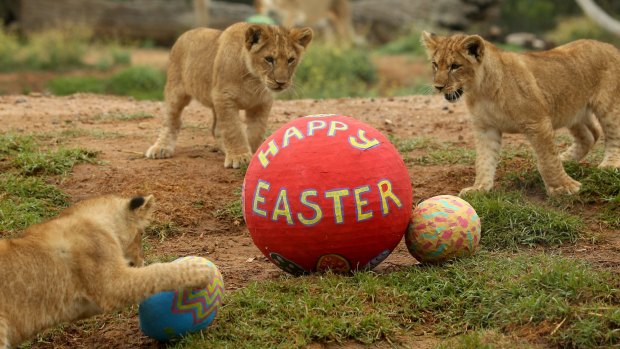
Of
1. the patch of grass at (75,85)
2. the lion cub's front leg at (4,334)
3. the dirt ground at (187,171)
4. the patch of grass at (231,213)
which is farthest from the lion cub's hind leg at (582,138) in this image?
the patch of grass at (75,85)

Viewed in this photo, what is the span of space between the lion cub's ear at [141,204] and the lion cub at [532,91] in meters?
2.81

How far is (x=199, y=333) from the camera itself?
487 centimetres

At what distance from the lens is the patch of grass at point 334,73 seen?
15453 mm

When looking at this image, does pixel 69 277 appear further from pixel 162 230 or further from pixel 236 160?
pixel 236 160

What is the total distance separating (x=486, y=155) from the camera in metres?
7.52

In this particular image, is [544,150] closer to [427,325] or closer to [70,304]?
[427,325]

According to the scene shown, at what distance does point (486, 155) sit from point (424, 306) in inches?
103

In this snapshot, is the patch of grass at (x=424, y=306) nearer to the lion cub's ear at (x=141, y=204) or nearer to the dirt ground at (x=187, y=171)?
the dirt ground at (x=187, y=171)

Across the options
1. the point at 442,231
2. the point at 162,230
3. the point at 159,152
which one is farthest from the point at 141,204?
the point at 159,152

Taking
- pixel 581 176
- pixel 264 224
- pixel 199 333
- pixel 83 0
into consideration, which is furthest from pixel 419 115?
pixel 83 0

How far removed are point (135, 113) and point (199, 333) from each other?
656 cm

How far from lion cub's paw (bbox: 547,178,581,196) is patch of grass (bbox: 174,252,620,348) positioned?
165cm

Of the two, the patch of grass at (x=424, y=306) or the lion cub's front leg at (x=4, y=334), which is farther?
the patch of grass at (x=424, y=306)

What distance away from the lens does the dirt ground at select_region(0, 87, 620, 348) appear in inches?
233
